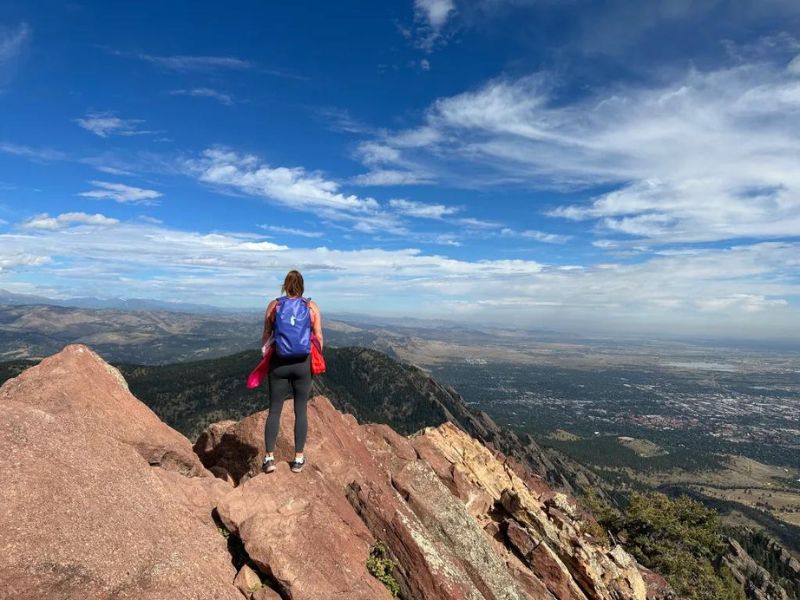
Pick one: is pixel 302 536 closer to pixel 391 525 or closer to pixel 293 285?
pixel 391 525

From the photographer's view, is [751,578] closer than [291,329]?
No

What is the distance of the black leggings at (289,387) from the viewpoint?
56.3 feet

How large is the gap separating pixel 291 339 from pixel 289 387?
2.40 m

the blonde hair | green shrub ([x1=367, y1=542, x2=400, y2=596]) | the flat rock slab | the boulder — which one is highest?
the blonde hair

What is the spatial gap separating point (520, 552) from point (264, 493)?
17.0 metres

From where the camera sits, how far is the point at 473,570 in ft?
66.6

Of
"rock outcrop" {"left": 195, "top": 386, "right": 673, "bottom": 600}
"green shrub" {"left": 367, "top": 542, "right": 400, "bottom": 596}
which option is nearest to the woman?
"rock outcrop" {"left": 195, "top": 386, "right": 673, "bottom": 600}

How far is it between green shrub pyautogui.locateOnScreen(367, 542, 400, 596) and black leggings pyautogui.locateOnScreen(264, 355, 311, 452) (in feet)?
14.9

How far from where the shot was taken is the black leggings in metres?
17.2

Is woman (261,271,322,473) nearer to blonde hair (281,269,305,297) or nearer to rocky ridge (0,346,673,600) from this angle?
blonde hair (281,269,305,297)

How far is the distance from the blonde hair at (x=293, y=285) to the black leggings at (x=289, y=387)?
2314mm

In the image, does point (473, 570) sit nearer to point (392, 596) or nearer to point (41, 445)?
point (392, 596)

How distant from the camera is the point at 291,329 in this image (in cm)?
1672

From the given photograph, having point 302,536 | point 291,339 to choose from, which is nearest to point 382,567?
point 302,536
